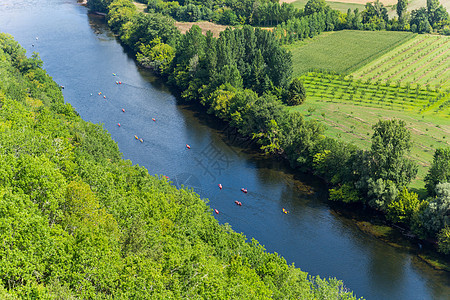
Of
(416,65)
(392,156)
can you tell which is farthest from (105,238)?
(416,65)

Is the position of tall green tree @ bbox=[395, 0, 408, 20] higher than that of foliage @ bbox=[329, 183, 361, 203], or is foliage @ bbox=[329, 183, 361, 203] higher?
tall green tree @ bbox=[395, 0, 408, 20]

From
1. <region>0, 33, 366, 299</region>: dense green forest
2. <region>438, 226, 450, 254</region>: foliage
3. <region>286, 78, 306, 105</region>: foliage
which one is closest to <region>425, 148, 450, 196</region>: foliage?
<region>438, 226, 450, 254</region>: foliage

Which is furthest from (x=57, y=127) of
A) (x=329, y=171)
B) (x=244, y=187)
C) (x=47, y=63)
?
(x=47, y=63)

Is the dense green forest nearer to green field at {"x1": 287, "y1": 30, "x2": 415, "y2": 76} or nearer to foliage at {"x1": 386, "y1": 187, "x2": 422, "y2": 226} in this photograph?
foliage at {"x1": 386, "y1": 187, "x2": 422, "y2": 226}

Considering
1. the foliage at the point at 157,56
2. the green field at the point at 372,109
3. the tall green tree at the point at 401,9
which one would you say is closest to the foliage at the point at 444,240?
the green field at the point at 372,109

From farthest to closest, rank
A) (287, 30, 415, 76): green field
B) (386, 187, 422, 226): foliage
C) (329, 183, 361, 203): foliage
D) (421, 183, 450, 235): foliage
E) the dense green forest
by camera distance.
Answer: (287, 30, 415, 76): green field
(329, 183, 361, 203): foliage
(386, 187, 422, 226): foliage
(421, 183, 450, 235): foliage
the dense green forest

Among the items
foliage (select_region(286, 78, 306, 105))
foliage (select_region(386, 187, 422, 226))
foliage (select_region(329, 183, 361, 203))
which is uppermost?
foliage (select_region(286, 78, 306, 105))

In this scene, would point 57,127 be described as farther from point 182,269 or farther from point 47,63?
point 47,63
